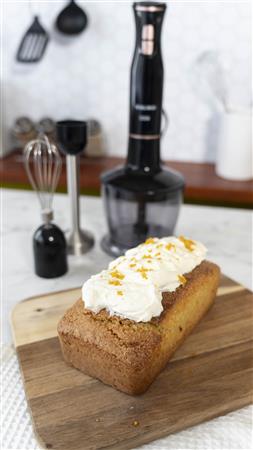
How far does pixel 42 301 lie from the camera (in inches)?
31.4

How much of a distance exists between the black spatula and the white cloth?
4.08ft

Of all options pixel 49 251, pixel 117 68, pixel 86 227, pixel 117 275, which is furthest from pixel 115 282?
pixel 117 68

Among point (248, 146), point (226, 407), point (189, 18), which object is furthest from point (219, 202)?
point (226, 407)

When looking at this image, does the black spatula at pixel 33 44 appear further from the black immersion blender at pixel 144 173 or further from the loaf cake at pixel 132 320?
the loaf cake at pixel 132 320

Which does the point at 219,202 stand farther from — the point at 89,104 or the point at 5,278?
the point at 5,278

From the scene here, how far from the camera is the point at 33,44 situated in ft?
4.96

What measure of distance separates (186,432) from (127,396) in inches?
3.6

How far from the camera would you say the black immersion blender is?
0.84m

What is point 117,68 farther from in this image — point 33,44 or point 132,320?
point 132,320

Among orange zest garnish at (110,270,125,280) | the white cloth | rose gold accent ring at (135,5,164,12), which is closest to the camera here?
the white cloth

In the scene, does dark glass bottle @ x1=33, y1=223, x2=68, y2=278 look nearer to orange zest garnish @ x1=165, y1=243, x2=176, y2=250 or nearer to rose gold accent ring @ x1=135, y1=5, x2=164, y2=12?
orange zest garnish @ x1=165, y1=243, x2=176, y2=250

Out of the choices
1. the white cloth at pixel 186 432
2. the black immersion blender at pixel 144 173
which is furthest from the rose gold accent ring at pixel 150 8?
the white cloth at pixel 186 432

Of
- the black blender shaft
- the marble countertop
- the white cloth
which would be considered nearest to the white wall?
the marble countertop

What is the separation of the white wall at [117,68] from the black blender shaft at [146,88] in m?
0.64
